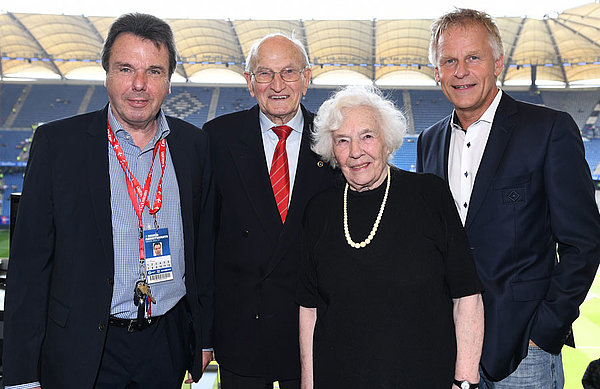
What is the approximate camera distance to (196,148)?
83.7 inches

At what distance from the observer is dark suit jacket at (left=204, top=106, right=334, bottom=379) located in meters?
2.13

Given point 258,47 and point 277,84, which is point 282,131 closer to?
point 277,84

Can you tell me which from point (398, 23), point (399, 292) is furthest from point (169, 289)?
point (398, 23)

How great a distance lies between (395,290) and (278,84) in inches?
41.3

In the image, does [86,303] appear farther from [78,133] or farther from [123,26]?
[123,26]

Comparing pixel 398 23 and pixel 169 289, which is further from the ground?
pixel 398 23

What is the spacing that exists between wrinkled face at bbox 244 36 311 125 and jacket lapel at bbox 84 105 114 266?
0.69 m

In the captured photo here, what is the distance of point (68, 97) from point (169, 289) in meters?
27.4

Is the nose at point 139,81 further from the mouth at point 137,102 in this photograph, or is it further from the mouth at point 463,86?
the mouth at point 463,86

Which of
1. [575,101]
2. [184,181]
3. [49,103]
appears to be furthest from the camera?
[575,101]

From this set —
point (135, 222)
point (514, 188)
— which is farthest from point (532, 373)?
point (135, 222)

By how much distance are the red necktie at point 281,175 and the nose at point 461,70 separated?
76 centimetres

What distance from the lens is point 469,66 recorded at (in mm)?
2053

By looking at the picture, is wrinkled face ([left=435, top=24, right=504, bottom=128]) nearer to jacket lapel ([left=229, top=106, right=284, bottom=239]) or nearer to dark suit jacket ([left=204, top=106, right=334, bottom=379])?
dark suit jacket ([left=204, top=106, right=334, bottom=379])
